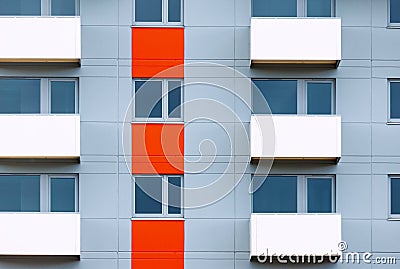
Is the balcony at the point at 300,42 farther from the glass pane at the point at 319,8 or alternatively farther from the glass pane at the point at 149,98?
the glass pane at the point at 149,98

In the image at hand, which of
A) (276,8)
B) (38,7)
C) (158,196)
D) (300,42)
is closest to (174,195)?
(158,196)

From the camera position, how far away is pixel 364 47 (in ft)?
58.5

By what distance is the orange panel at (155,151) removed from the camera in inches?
688

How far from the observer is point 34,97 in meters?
17.8

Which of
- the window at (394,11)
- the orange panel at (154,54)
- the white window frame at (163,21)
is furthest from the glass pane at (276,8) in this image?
the window at (394,11)

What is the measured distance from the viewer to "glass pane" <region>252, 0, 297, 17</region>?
58.8 ft

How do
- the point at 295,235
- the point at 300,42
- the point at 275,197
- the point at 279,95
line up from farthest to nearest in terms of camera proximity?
the point at 279,95
the point at 275,197
the point at 300,42
the point at 295,235

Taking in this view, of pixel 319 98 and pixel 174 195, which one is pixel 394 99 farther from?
pixel 174 195

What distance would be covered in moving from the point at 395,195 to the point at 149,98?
5.67 metres

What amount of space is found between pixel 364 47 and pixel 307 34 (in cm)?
150

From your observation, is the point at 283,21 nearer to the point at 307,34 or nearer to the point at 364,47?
the point at 307,34

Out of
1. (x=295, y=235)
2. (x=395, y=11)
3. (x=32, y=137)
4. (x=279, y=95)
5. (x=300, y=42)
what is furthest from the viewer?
(x=395, y=11)

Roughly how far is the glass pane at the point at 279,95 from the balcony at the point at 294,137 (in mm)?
709

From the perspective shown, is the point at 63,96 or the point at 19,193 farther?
the point at 63,96
